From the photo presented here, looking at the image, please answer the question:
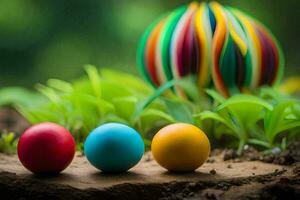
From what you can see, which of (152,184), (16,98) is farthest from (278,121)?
(16,98)

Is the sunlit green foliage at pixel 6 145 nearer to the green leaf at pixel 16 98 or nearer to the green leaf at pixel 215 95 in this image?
the green leaf at pixel 16 98

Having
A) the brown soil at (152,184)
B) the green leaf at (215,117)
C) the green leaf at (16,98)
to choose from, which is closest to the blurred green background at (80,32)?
the green leaf at (16,98)

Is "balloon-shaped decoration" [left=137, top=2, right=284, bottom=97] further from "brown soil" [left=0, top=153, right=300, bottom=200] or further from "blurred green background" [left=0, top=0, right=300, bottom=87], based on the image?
"blurred green background" [left=0, top=0, right=300, bottom=87]

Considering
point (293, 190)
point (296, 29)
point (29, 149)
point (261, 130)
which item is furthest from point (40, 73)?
point (293, 190)

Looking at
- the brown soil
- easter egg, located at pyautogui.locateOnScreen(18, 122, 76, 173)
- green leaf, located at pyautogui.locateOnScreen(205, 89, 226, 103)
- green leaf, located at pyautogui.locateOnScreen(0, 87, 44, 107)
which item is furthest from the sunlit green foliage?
green leaf, located at pyautogui.locateOnScreen(205, 89, 226, 103)

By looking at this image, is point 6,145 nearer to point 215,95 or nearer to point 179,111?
point 179,111
